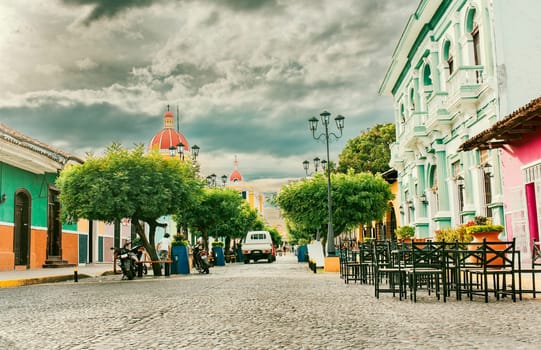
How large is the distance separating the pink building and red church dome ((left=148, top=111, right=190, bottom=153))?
64561 mm

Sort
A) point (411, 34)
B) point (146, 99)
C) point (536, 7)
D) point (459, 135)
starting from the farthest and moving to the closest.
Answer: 1. point (146, 99)
2. point (411, 34)
3. point (459, 135)
4. point (536, 7)

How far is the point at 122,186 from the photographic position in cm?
2020

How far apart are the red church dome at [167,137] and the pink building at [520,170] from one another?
64.6 metres

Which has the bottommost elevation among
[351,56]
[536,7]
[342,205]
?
[342,205]

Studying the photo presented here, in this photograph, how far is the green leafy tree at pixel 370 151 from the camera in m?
49.4

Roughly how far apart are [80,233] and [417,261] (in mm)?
27018

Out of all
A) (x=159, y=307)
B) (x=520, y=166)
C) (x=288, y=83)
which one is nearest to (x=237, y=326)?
(x=159, y=307)

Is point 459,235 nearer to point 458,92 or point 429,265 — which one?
point 458,92

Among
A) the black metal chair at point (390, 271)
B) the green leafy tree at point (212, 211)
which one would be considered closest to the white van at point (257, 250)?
the green leafy tree at point (212, 211)

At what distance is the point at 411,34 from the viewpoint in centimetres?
2448

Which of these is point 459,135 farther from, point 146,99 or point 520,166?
point 146,99

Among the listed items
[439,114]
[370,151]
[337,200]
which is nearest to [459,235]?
[439,114]

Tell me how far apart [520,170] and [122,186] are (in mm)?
12108

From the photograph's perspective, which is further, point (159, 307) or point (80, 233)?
point (80, 233)
